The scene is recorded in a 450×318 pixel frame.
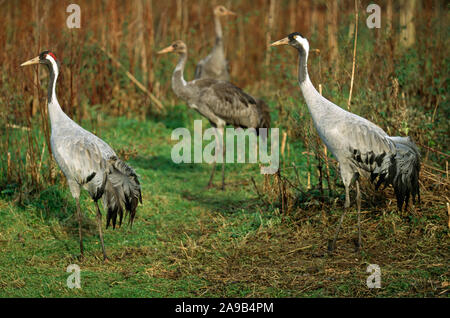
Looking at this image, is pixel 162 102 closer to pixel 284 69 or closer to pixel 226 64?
pixel 226 64

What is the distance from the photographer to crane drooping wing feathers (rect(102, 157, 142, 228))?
5.02 metres

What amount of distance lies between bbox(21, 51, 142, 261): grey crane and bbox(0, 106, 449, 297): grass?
1.46 ft

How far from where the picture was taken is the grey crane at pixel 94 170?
4918mm

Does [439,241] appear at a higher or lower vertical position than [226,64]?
lower

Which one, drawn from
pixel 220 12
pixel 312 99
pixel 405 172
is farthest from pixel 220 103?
pixel 405 172

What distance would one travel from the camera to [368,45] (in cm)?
802

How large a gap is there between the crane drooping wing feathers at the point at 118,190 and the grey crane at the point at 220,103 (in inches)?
106

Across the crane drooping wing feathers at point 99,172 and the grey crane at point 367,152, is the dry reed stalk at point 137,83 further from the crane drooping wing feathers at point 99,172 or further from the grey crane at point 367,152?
the grey crane at point 367,152

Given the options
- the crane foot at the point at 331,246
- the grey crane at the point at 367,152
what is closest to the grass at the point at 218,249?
Result: the crane foot at the point at 331,246

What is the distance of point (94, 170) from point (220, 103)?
3.16m

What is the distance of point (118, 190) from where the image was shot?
16.6 ft

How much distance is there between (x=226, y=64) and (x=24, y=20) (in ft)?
10.7

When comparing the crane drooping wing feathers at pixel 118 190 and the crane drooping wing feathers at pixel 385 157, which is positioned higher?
the crane drooping wing feathers at pixel 385 157
